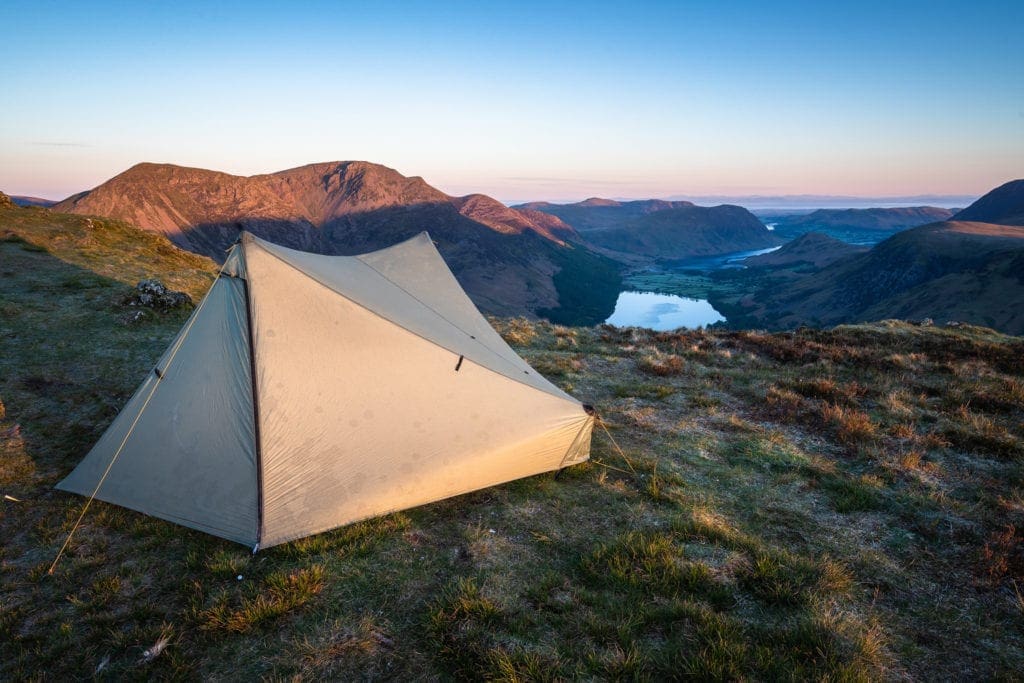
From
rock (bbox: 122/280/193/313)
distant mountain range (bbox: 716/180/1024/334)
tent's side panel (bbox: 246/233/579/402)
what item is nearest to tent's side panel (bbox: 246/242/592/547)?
Answer: tent's side panel (bbox: 246/233/579/402)

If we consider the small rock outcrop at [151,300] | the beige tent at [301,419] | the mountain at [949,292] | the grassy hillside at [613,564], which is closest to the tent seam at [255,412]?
the beige tent at [301,419]

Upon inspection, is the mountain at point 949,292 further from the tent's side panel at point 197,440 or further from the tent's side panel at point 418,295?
the tent's side panel at point 197,440

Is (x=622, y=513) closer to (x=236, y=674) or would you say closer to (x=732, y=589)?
(x=732, y=589)

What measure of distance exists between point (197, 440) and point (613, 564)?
21.7 feet

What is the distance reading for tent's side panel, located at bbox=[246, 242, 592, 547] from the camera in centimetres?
695

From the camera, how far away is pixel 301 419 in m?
7.13

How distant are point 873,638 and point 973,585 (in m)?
2.57

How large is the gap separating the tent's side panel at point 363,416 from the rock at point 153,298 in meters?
13.8

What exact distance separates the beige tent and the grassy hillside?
0.49m

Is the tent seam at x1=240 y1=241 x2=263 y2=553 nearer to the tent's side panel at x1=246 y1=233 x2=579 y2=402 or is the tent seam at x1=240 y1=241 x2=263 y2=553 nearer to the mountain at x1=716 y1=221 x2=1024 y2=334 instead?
the tent's side panel at x1=246 y1=233 x2=579 y2=402

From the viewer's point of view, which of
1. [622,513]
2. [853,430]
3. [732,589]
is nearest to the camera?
[732,589]

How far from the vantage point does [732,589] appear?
5730 mm

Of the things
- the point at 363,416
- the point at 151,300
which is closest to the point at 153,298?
the point at 151,300

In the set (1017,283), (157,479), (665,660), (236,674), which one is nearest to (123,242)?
(157,479)
